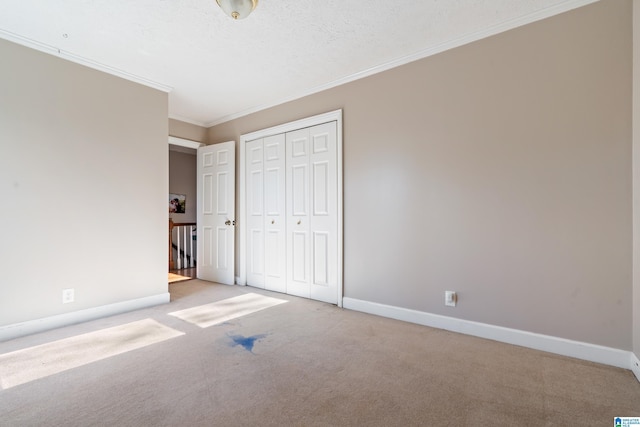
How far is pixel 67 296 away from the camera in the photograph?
293cm

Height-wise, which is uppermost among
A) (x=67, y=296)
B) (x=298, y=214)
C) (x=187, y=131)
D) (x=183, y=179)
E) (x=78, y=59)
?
(x=78, y=59)

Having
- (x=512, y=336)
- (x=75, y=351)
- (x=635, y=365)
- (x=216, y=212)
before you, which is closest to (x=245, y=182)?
(x=216, y=212)

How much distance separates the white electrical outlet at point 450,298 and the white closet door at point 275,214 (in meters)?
2.14

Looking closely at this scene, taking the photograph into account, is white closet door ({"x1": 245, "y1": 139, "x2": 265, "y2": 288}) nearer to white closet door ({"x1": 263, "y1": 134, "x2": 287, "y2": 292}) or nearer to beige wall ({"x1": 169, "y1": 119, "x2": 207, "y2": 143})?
white closet door ({"x1": 263, "y1": 134, "x2": 287, "y2": 292})

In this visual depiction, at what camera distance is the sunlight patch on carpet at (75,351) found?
2.01 m

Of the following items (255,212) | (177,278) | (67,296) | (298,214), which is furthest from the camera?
(177,278)

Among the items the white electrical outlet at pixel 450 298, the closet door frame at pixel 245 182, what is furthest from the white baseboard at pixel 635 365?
the closet door frame at pixel 245 182

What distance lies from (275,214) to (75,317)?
8.00 feet

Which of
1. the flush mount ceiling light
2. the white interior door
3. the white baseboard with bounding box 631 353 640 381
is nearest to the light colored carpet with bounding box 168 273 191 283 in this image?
the white interior door

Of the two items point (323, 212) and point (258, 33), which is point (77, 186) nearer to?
point (258, 33)

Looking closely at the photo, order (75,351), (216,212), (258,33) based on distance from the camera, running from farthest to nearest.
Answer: (216,212) < (258,33) < (75,351)

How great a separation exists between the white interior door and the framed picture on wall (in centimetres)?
228

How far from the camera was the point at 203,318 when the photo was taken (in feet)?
10.1

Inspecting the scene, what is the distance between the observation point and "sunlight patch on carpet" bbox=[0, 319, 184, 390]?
2.01 meters
